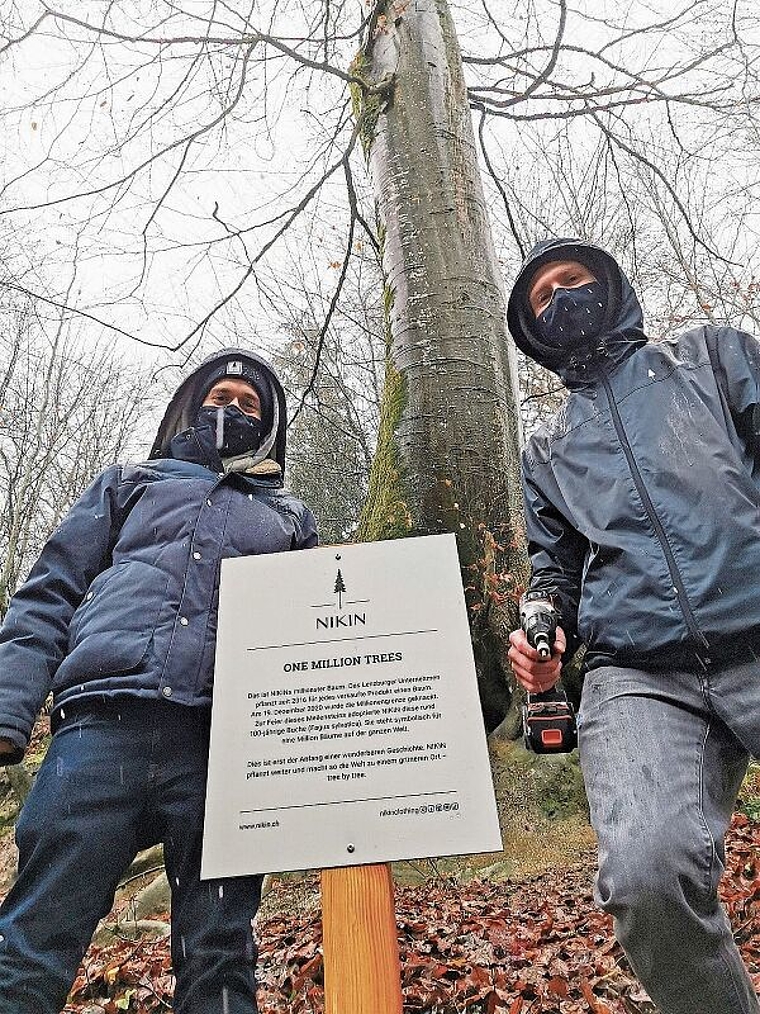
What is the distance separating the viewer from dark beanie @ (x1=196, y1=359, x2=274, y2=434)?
9.58ft

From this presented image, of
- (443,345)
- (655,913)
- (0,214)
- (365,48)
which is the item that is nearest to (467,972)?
(655,913)

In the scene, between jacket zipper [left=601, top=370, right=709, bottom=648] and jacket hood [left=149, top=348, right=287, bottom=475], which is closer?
jacket zipper [left=601, top=370, right=709, bottom=648]

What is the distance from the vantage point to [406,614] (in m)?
1.90

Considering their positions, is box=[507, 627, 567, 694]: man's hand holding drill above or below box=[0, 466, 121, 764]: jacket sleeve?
below

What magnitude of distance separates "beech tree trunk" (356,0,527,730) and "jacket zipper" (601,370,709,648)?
1504 mm

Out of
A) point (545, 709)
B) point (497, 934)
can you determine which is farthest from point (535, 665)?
point (497, 934)

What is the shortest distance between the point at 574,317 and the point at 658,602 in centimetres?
105

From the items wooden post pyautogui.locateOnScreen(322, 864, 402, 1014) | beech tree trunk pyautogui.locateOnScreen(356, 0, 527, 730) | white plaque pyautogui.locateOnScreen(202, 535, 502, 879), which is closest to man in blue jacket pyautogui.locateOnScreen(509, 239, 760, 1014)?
white plaque pyautogui.locateOnScreen(202, 535, 502, 879)

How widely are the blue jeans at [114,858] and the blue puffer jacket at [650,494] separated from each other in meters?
1.14

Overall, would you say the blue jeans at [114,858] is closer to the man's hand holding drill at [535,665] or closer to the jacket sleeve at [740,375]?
the man's hand holding drill at [535,665]

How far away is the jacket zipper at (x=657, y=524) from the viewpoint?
1.76 m

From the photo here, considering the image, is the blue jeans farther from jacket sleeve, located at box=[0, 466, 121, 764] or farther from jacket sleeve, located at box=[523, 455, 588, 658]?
jacket sleeve, located at box=[523, 455, 588, 658]

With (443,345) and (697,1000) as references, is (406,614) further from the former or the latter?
(443,345)

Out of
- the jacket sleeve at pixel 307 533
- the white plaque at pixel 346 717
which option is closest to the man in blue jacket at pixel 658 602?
the white plaque at pixel 346 717
